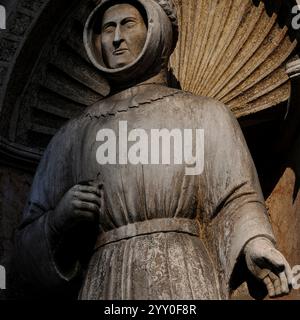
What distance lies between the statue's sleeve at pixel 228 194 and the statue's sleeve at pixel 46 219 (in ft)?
1.96

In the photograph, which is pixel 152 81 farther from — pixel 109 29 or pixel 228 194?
pixel 228 194

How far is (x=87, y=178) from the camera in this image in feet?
23.8

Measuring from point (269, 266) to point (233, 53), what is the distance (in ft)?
5.13

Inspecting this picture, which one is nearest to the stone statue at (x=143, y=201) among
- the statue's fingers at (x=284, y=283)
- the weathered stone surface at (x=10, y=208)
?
the statue's fingers at (x=284, y=283)

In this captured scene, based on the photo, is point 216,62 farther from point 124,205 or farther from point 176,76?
point 124,205

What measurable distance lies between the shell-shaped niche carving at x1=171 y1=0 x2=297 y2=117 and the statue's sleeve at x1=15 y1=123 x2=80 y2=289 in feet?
2.74

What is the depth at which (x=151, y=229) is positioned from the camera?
7047 millimetres

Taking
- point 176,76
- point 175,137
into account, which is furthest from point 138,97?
point 176,76

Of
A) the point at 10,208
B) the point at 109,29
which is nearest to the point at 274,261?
the point at 109,29

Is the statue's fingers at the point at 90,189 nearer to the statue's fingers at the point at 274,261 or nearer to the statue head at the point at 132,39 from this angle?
the statue head at the point at 132,39

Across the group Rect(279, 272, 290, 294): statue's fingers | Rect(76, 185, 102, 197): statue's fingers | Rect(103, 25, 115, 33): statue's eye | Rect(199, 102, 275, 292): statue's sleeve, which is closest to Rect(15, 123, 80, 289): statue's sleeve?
Rect(76, 185, 102, 197): statue's fingers

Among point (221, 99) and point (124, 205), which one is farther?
point (221, 99)
